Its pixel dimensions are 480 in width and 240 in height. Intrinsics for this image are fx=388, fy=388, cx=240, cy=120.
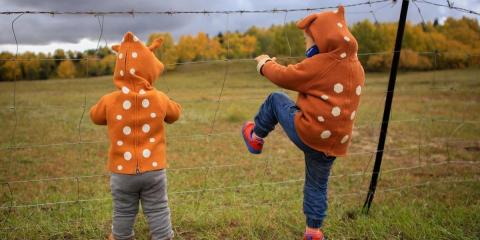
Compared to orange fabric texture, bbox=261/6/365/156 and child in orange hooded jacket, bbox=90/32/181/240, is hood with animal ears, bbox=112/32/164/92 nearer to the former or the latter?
child in orange hooded jacket, bbox=90/32/181/240

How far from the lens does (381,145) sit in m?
4.04

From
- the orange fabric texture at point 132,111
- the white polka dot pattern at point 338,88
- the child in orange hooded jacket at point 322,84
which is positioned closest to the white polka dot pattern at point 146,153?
the orange fabric texture at point 132,111

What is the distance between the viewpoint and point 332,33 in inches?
99.8

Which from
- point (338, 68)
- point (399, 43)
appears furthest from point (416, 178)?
point (338, 68)

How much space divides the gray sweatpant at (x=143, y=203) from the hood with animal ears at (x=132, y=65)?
63 cm

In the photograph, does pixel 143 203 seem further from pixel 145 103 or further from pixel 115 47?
pixel 115 47

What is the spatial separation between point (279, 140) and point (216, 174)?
12.5 feet

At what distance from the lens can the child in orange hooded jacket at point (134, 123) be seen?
8.75 ft

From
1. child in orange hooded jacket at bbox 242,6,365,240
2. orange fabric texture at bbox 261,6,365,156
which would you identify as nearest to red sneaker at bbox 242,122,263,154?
child in orange hooded jacket at bbox 242,6,365,240

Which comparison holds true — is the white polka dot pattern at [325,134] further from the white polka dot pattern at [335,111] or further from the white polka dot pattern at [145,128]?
the white polka dot pattern at [145,128]

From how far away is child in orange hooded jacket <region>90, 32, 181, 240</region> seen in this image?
2.67 m

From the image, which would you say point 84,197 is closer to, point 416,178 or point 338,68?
point 338,68

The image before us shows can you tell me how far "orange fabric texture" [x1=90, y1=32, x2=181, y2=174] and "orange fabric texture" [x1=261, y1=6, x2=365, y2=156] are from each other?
→ 33.9 inches

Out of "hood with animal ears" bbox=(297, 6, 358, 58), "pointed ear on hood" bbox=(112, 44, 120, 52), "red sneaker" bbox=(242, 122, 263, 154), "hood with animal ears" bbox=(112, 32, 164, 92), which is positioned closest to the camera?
"hood with animal ears" bbox=(297, 6, 358, 58)
